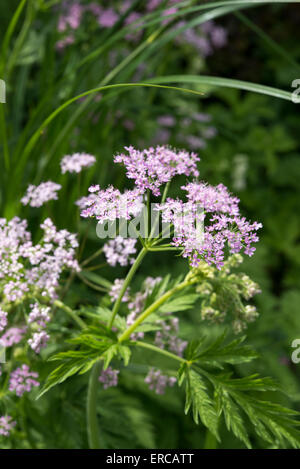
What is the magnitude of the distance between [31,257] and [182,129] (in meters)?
1.96

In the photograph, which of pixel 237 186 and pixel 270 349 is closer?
pixel 270 349

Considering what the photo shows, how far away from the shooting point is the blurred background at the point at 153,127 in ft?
5.64

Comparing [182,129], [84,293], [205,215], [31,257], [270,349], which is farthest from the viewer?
[182,129]

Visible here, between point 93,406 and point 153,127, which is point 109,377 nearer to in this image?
point 93,406

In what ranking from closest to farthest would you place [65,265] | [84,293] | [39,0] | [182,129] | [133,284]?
[65,265] < [84,293] < [39,0] < [133,284] < [182,129]

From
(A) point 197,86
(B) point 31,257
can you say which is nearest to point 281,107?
(A) point 197,86

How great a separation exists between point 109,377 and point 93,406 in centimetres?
9

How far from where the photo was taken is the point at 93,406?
133 cm

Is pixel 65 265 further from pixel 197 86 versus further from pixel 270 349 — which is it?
pixel 197 86

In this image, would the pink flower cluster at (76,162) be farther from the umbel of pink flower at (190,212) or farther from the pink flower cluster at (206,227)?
the pink flower cluster at (206,227)

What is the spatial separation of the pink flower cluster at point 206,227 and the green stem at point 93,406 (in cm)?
44

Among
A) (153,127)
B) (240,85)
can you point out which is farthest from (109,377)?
(153,127)

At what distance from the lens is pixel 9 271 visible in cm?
123

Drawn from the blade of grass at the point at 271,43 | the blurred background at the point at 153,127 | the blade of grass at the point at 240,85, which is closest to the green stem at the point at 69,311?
the blurred background at the point at 153,127
